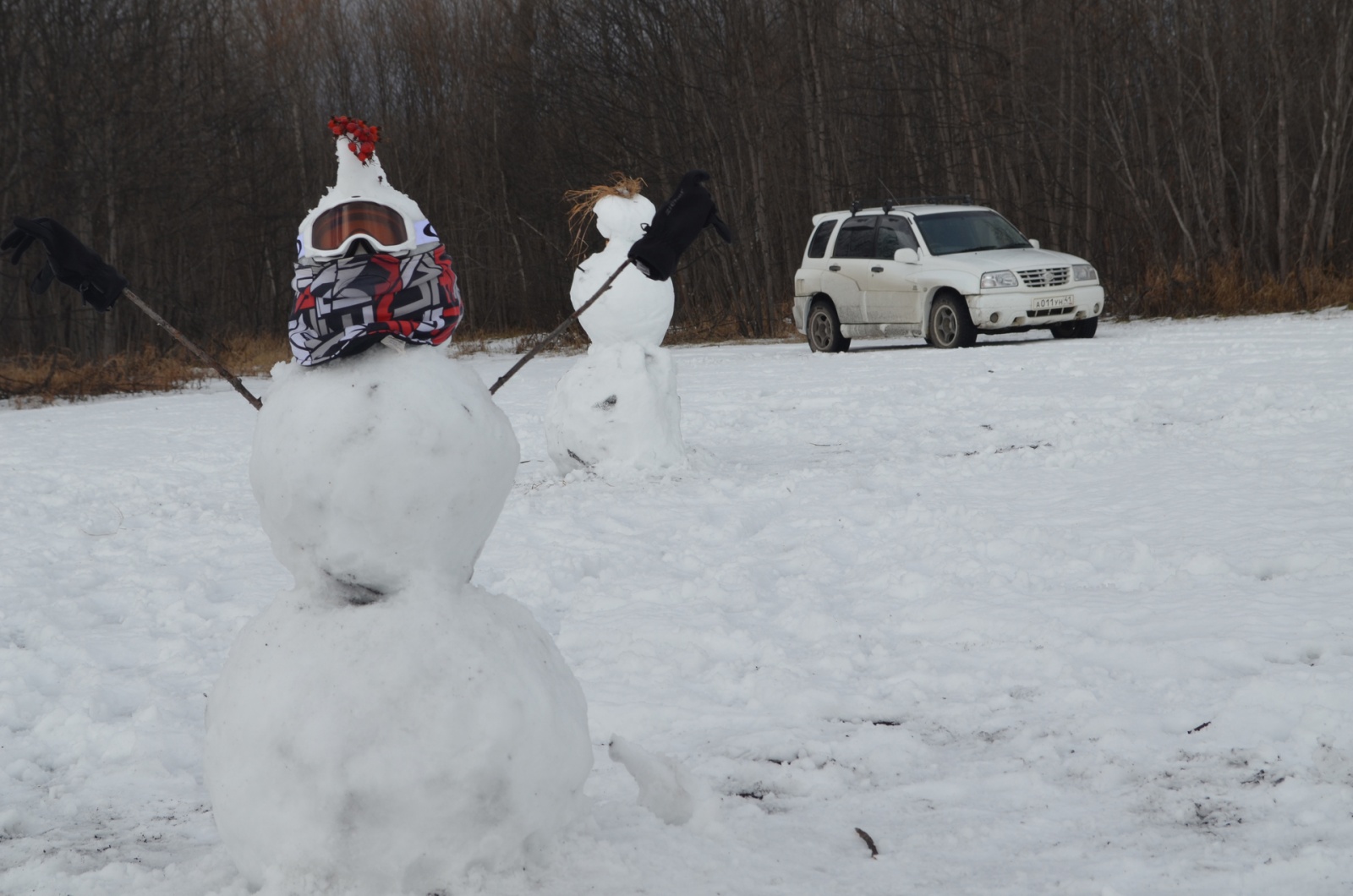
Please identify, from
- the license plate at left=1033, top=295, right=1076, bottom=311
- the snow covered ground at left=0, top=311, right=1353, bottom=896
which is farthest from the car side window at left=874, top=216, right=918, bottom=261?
the snow covered ground at left=0, top=311, right=1353, bottom=896

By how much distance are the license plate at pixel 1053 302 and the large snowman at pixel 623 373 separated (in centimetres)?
814

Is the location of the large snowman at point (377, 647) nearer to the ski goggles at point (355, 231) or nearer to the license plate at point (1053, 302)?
the ski goggles at point (355, 231)

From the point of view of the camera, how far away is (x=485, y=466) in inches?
105

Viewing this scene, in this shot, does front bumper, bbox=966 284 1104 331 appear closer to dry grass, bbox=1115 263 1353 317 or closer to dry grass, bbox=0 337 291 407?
dry grass, bbox=1115 263 1353 317

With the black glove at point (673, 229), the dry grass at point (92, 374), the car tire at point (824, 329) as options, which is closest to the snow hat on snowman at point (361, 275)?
the black glove at point (673, 229)

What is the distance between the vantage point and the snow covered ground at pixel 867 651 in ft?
9.37

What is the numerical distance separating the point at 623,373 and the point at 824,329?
971cm

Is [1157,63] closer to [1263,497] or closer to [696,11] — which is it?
[696,11]

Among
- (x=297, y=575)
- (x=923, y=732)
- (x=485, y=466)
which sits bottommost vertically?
(x=923, y=732)

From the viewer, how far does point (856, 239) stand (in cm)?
1645

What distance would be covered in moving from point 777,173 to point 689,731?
2092 centimetres

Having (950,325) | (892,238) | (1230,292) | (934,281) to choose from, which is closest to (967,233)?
(892,238)

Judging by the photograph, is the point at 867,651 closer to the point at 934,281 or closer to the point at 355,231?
the point at 355,231

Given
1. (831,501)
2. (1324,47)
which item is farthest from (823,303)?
(831,501)
